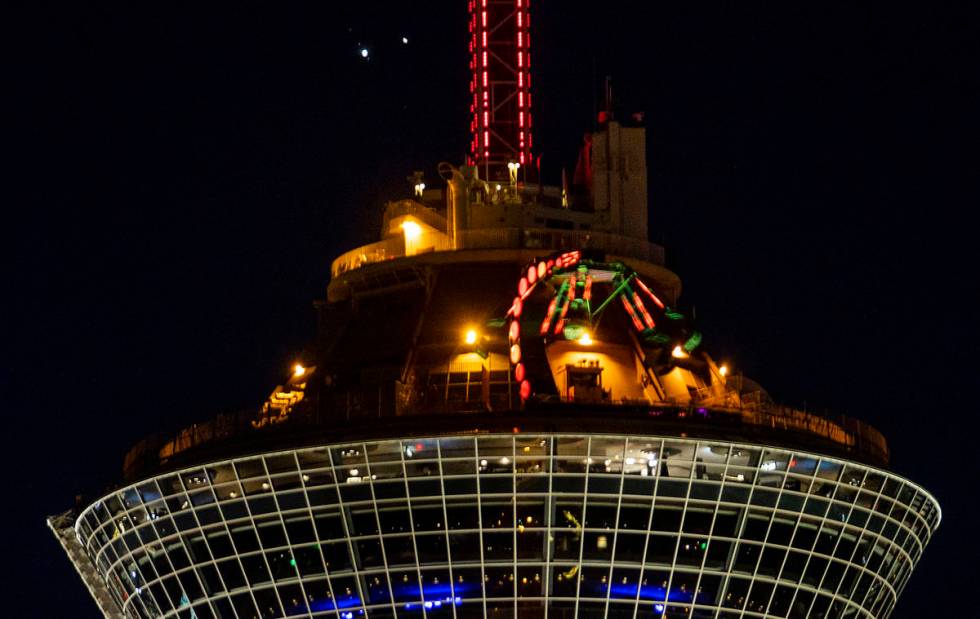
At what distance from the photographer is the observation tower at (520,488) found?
126m

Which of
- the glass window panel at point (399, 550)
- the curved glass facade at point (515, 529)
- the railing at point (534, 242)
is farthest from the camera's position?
the railing at point (534, 242)

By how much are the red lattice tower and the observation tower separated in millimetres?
10293

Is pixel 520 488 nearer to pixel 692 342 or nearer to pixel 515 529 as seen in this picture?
pixel 515 529

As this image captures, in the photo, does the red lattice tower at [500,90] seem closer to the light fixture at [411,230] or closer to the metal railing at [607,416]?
the light fixture at [411,230]

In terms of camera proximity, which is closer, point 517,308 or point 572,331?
point 572,331

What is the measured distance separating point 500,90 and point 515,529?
110 ft

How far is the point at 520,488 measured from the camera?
126m

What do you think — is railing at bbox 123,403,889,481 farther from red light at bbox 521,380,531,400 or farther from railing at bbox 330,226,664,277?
railing at bbox 330,226,664,277

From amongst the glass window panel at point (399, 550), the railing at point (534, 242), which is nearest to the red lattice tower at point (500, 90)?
the railing at point (534, 242)

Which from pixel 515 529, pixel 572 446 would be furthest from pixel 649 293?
pixel 515 529

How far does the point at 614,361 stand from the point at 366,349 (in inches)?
543

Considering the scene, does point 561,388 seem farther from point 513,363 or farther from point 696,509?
point 696,509

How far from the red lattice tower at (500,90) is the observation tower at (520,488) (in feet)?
33.8

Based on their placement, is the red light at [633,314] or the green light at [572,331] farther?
the red light at [633,314]
